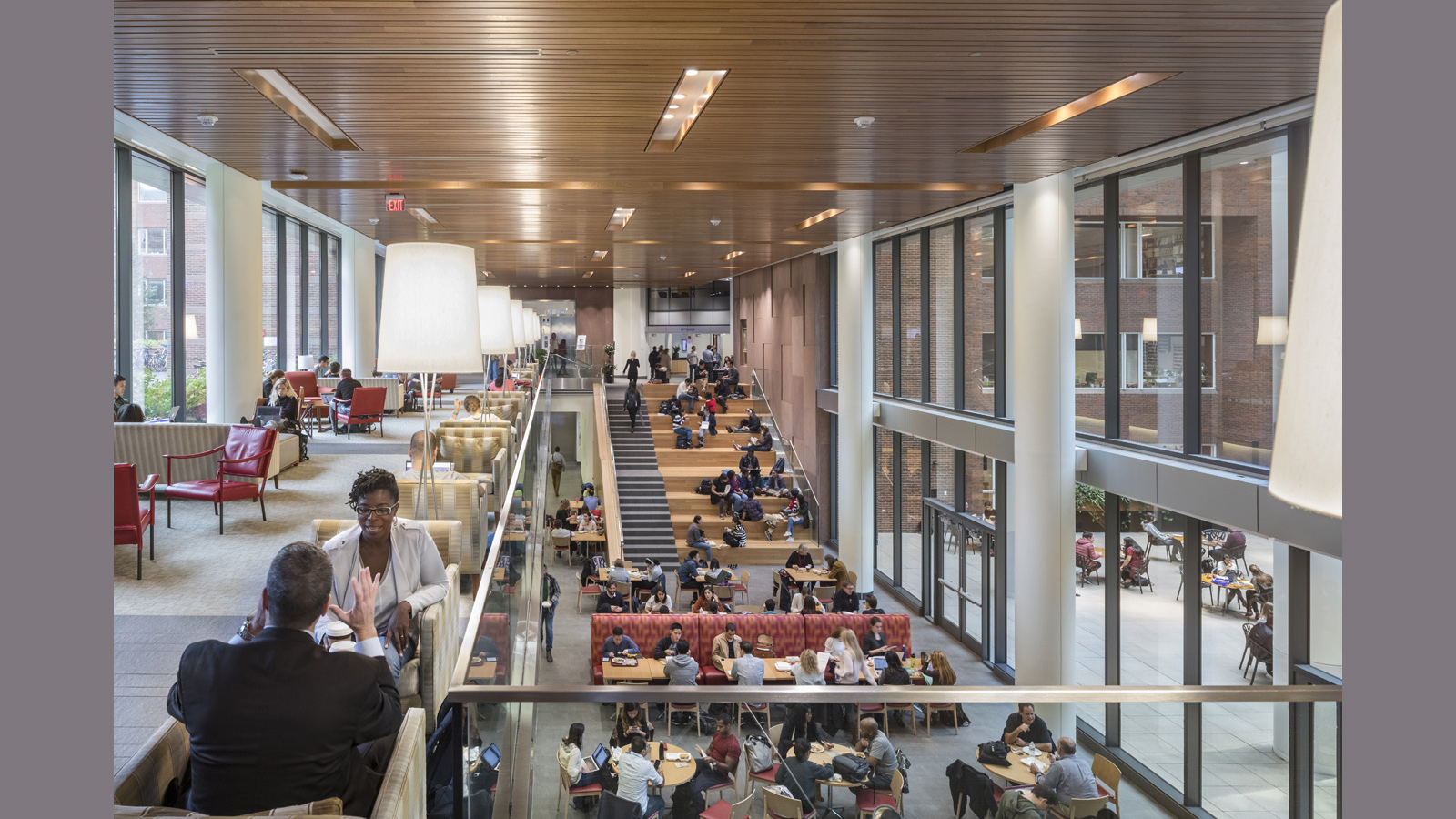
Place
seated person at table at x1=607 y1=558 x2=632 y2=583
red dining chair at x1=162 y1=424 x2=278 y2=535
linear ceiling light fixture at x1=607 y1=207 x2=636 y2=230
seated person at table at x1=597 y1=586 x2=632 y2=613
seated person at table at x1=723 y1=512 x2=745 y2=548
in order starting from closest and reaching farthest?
red dining chair at x1=162 y1=424 x2=278 y2=535 < linear ceiling light fixture at x1=607 y1=207 x2=636 y2=230 < seated person at table at x1=597 y1=586 x2=632 y2=613 < seated person at table at x1=607 y1=558 x2=632 y2=583 < seated person at table at x1=723 y1=512 x2=745 y2=548

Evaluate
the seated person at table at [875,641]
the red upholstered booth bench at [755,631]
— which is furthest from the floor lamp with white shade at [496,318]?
the seated person at table at [875,641]

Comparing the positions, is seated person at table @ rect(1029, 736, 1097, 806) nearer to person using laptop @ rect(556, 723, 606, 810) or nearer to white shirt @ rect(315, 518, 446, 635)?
person using laptop @ rect(556, 723, 606, 810)

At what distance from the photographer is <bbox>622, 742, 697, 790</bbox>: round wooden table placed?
9.71ft

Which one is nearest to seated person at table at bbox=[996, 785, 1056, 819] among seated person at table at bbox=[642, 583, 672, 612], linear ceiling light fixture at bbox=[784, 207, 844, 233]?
linear ceiling light fixture at bbox=[784, 207, 844, 233]

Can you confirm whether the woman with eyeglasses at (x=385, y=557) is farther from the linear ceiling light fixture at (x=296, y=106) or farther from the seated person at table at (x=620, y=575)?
the seated person at table at (x=620, y=575)

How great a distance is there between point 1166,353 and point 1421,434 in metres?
9.40

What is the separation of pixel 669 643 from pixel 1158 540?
589 cm

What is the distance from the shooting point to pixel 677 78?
623 centimetres

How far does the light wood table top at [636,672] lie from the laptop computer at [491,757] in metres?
7.93

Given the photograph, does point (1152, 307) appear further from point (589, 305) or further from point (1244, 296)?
point (589, 305)

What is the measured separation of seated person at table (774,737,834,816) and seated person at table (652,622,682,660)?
8422 millimetres

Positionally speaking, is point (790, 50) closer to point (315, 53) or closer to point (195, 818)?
point (315, 53)

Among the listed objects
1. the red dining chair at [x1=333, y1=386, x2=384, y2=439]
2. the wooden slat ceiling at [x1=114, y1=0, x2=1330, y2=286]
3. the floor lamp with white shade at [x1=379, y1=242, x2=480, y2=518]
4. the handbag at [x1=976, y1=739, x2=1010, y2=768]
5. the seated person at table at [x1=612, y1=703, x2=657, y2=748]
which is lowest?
the handbag at [x1=976, y1=739, x2=1010, y2=768]

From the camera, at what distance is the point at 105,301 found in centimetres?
132
